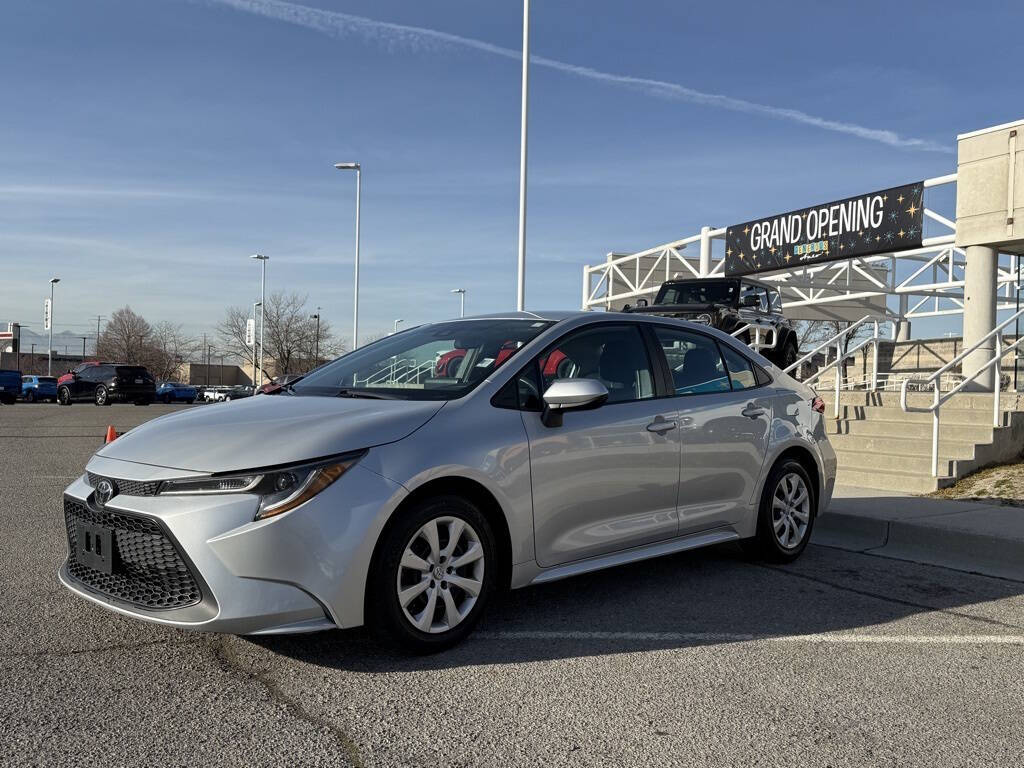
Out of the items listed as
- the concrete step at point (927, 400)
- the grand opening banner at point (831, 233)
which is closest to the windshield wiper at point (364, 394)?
the concrete step at point (927, 400)

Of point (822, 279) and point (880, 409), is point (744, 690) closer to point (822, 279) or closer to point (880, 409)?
point (880, 409)

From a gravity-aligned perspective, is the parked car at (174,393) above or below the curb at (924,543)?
below

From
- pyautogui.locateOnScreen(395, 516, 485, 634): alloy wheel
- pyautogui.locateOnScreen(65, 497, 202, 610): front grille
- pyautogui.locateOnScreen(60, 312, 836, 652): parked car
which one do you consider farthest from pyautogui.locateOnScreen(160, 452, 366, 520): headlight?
pyautogui.locateOnScreen(395, 516, 485, 634): alloy wheel

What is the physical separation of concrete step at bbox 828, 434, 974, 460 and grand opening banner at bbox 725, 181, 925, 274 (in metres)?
10.5

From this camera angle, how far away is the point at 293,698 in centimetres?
371

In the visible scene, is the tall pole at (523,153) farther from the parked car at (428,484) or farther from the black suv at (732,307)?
the parked car at (428,484)

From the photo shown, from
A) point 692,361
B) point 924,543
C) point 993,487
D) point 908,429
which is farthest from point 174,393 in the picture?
point 692,361

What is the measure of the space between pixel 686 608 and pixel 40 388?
47.0 meters

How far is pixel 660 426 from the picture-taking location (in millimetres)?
5418

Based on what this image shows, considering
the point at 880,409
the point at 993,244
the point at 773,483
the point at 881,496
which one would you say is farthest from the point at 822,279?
the point at 773,483

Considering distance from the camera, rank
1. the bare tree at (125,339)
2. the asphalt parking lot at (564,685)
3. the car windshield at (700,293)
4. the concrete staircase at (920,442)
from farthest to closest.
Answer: the bare tree at (125,339) < the car windshield at (700,293) < the concrete staircase at (920,442) < the asphalt parking lot at (564,685)

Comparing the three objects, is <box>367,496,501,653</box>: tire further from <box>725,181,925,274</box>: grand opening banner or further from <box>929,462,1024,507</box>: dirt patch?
<box>725,181,925,274</box>: grand opening banner

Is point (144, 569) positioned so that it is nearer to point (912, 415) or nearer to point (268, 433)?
point (268, 433)

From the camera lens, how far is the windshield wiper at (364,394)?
476cm
